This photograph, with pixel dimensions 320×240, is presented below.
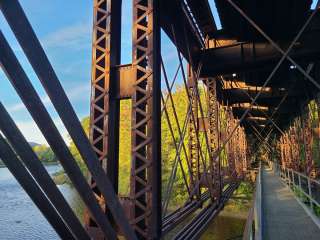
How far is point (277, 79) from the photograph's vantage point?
14305 millimetres

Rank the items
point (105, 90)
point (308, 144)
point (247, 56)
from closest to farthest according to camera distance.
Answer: point (105, 90), point (247, 56), point (308, 144)

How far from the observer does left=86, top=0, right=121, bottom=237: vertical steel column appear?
4.79 meters

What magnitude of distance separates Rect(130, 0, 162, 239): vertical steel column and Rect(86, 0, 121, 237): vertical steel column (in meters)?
0.37

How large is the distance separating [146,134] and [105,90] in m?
1.00

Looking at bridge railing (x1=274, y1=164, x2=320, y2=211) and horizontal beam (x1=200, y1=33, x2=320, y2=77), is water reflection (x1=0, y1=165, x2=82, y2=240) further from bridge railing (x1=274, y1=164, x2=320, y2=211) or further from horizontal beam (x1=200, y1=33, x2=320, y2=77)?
horizontal beam (x1=200, y1=33, x2=320, y2=77)

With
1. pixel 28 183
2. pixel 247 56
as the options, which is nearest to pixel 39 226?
pixel 247 56

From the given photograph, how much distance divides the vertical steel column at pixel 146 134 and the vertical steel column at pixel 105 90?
0.37 m

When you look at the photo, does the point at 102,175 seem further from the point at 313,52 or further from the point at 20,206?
the point at 20,206

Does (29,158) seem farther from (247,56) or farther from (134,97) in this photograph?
(247,56)

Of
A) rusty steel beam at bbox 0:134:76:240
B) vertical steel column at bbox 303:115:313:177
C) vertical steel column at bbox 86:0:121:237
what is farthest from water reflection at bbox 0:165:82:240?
rusty steel beam at bbox 0:134:76:240

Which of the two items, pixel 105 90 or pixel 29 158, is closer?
pixel 29 158

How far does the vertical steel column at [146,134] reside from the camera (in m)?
4.57

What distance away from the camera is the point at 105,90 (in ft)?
16.0

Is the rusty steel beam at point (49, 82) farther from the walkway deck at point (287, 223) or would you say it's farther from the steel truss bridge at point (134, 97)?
the walkway deck at point (287, 223)
